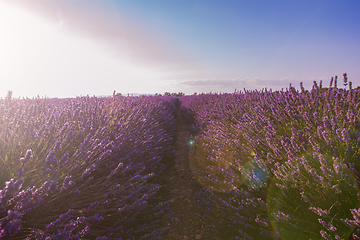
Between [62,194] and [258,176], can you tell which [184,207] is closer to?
[258,176]

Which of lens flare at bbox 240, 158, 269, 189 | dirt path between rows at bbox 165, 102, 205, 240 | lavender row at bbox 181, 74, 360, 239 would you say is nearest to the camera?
lavender row at bbox 181, 74, 360, 239

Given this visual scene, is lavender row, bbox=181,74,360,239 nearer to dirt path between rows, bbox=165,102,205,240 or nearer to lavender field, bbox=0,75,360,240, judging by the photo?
lavender field, bbox=0,75,360,240

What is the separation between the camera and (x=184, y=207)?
2.41 metres

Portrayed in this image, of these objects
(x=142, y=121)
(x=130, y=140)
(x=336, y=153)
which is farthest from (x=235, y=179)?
(x=142, y=121)

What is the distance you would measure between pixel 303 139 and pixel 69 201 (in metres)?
2.04

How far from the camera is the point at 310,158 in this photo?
1.59 metres

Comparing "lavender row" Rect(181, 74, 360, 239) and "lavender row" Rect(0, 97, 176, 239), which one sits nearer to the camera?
"lavender row" Rect(0, 97, 176, 239)

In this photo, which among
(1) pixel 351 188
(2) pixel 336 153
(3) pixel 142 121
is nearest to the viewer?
(1) pixel 351 188

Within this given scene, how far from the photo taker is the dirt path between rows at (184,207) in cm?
200

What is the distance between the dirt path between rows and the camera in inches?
78.9

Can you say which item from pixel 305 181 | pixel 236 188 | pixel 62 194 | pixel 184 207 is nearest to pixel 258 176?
pixel 236 188

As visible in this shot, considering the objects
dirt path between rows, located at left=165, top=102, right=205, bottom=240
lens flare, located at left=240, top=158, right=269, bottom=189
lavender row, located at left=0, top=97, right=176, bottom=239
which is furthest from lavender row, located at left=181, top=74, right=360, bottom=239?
lavender row, located at left=0, top=97, right=176, bottom=239

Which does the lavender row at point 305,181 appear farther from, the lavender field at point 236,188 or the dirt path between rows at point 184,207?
the dirt path between rows at point 184,207

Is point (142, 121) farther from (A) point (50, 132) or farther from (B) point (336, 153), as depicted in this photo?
(B) point (336, 153)
